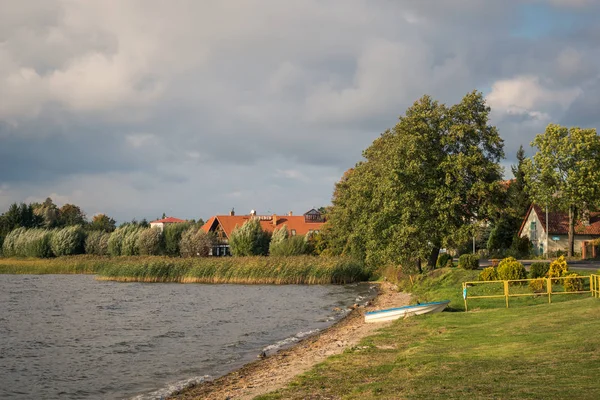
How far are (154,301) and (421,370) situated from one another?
33755 mm

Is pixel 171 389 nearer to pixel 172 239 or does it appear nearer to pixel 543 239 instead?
pixel 543 239

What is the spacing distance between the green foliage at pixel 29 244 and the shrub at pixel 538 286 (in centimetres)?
8112

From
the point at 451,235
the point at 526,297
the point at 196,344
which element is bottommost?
the point at 196,344

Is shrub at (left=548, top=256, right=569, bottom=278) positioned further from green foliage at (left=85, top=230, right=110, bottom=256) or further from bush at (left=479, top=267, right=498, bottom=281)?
green foliage at (left=85, top=230, right=110, bottom=256)

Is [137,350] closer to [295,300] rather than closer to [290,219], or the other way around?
[295,300]

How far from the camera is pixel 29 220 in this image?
115062 millimetres

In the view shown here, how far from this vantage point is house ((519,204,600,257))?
65.0 meters

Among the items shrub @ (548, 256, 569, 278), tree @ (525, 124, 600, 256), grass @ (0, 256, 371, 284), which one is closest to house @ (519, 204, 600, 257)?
tree @ (525, 124, 600, 256)

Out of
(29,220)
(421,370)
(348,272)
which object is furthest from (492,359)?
(29,220)

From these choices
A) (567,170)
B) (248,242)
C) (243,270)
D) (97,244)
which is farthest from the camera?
(97,244)

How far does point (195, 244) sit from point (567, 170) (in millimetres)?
56238

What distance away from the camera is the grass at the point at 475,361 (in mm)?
11375

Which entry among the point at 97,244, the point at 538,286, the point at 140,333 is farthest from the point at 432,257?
the point at 97,244

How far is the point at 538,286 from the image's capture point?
28.3 m
